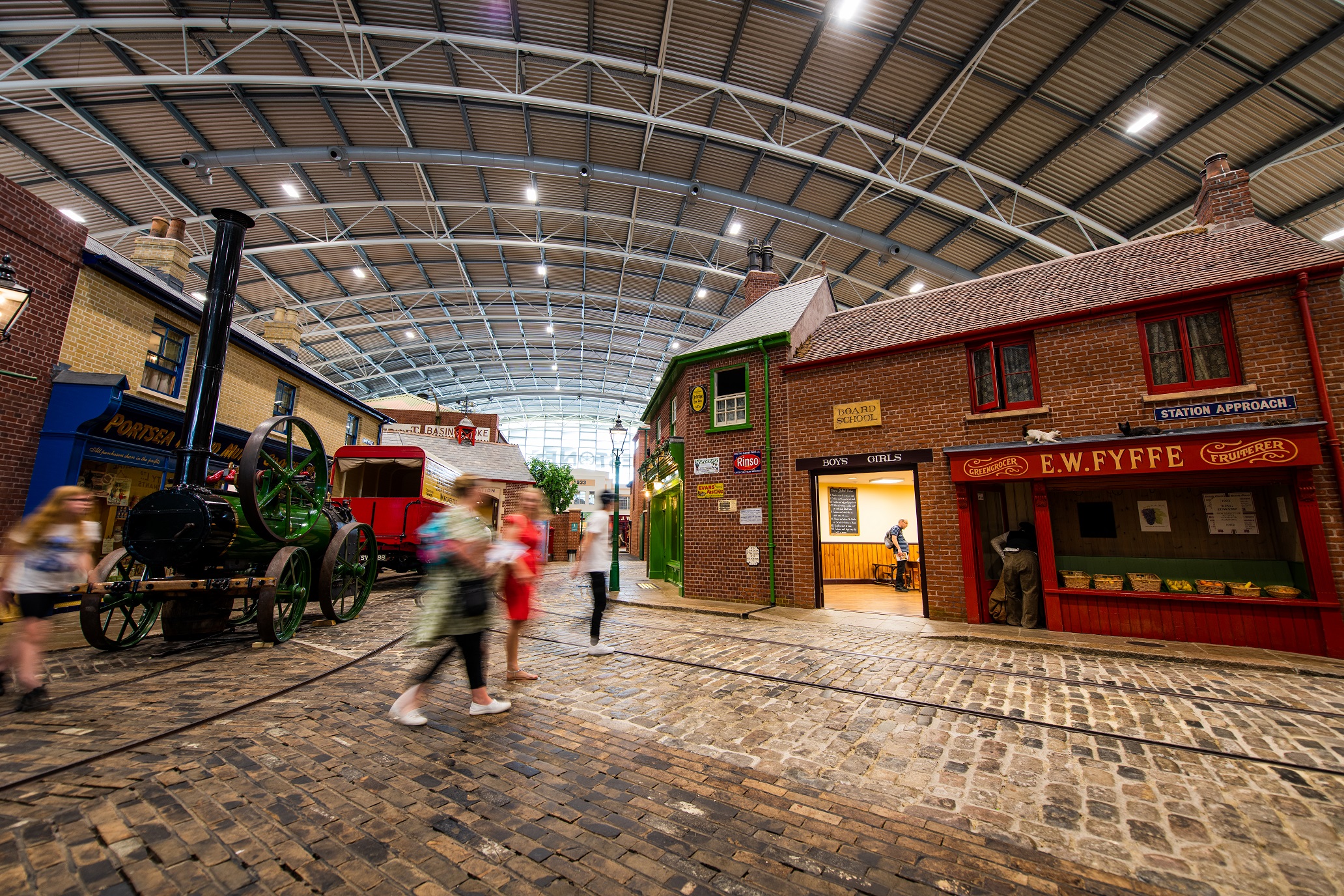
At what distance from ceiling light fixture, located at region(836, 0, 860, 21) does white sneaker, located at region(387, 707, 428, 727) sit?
50.7 ft

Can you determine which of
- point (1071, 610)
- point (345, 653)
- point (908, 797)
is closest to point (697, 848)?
point (908, 797)

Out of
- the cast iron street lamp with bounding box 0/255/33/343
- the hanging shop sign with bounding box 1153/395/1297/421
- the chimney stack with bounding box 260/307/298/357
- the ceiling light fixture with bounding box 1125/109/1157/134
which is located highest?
the ceiling light fixture with bounding box 1125/109/1157/134

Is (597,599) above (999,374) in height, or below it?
below

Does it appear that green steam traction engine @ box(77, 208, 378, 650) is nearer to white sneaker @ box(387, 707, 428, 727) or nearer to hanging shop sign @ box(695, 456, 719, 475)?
white sneaker @ box(387, 707, 428, 727)

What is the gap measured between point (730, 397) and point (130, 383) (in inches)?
484

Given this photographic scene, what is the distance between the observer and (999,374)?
904cm

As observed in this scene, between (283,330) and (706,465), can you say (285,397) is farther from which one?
(706,465)

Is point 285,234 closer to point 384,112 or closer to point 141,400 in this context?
point 384,112

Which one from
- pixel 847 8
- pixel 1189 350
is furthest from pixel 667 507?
pixel 847 8

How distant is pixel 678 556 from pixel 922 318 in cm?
824

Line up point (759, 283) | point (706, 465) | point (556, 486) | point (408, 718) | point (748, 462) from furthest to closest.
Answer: point (556, 486) < point (759, 283) < point (706, 465) < point (748, 462) < point (408, 718)

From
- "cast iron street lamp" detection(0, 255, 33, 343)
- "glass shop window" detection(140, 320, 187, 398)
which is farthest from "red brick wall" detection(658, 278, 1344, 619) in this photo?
"glass shop window" detection(140, 320, 187, 398)

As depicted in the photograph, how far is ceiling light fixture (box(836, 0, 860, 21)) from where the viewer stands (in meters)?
11.3

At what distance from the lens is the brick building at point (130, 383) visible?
866 cm
